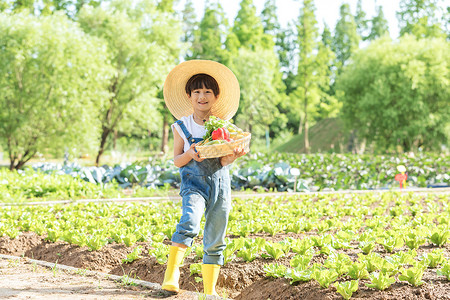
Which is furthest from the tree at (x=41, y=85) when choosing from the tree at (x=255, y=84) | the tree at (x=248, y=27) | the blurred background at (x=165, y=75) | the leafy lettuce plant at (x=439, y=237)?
the tree at (x=248, y=27)

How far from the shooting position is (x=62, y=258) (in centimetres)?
452

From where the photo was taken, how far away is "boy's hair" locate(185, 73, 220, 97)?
361 cm

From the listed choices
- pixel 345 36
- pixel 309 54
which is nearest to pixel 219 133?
pixel 309 54

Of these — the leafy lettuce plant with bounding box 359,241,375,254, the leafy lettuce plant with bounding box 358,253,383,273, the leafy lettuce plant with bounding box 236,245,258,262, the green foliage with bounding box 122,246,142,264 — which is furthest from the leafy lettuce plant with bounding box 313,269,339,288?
the green foliage with bounding box 122,246,142,264

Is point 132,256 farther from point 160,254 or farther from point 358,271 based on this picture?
point 358,271

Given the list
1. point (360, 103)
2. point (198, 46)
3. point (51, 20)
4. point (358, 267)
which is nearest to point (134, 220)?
point (358, 267)

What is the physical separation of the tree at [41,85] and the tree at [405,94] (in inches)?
676

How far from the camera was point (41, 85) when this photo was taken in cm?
1608

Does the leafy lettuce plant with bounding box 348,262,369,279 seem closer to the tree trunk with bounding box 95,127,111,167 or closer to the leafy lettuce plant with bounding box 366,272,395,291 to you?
the leafy lettuce plant with bounding box 366,272,395,291

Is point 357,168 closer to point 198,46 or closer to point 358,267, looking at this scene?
point 358,267

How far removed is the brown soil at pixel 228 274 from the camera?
120 inches

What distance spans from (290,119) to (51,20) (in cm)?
3505

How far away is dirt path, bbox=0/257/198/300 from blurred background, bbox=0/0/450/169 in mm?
11978

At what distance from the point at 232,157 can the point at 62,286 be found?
157cm
